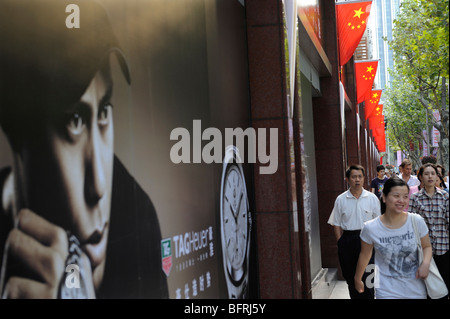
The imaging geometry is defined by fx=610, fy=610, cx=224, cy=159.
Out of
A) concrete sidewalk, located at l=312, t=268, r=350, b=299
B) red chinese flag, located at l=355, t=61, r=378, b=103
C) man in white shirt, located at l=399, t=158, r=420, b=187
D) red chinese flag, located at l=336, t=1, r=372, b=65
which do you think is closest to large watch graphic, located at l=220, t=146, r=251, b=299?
concrete sidewalk, located at l=312, t=268, r=350, b=299

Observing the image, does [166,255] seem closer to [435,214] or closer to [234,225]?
[234,225]

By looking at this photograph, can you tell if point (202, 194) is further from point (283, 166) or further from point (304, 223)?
point (304, 223)

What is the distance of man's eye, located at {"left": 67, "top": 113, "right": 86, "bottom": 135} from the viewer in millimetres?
2767

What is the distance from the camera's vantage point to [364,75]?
67.0 feet

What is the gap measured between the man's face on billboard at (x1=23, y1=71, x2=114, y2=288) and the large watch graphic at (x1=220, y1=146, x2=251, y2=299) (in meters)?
2.11

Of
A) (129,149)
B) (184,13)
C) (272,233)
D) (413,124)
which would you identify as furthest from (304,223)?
(413,124)

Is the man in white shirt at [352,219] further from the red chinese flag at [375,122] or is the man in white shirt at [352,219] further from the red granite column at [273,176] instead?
the red chinese flag at [375,122]

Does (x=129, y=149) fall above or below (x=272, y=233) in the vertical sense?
above

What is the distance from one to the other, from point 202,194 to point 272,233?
71.1 inches

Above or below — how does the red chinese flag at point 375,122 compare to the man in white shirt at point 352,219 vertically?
above

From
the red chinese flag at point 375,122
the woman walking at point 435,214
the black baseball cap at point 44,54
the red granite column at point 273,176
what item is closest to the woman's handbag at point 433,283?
the red granite column at point 273,176

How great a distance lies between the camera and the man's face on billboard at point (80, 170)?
8.38 feet

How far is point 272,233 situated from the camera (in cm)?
623
